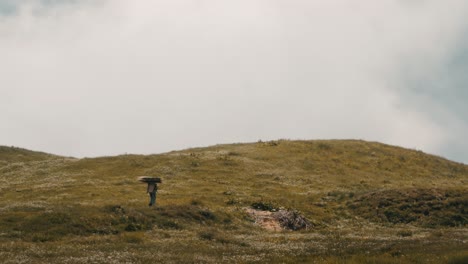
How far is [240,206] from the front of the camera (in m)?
58.3

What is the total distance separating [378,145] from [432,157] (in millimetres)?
10278

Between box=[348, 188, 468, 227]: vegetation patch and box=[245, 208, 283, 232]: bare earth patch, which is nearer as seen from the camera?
box=[245, 208, 283, 232]: bare earth patch

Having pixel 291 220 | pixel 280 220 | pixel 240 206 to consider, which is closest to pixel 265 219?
pixel 280 220

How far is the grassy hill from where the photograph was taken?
94.9 feet

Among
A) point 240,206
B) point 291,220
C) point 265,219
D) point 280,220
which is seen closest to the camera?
point 291,220

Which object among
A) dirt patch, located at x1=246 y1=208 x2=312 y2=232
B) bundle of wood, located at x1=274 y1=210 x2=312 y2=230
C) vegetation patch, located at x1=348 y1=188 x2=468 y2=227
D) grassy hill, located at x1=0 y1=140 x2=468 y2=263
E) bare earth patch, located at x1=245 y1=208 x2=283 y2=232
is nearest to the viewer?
grassy hill, located at x1=0 y1=140 x2=468 y2=263

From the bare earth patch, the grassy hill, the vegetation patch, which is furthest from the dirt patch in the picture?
the vegetation patch

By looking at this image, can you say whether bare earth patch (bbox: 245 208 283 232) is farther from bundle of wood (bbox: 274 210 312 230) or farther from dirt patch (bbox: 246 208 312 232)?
bundle of wood (bbox: 274 210 312 230)

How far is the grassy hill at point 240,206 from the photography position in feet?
94.9

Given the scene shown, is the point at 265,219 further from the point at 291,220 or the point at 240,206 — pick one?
the point at 240,206

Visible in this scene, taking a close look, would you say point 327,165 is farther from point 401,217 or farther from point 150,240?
point 150,240

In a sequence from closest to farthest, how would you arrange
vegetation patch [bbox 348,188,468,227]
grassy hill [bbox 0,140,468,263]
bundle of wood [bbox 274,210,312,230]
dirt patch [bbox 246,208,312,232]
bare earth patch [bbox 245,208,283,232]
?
grassy hill [bbox 0,140,468,263] → bare earth patch [bbox 245,208,283,232] → dirt patch [bbox 246,208,312,232] → bundle of wood [bbox 274,210,312,230] → vegetation patch [bbox 348,188,468,227]

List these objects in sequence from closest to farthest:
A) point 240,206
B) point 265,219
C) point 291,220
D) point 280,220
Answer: point 291,220 → point 280,220 → point 265,219 → point 240,206

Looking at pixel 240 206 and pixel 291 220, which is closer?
pixel 291 220
